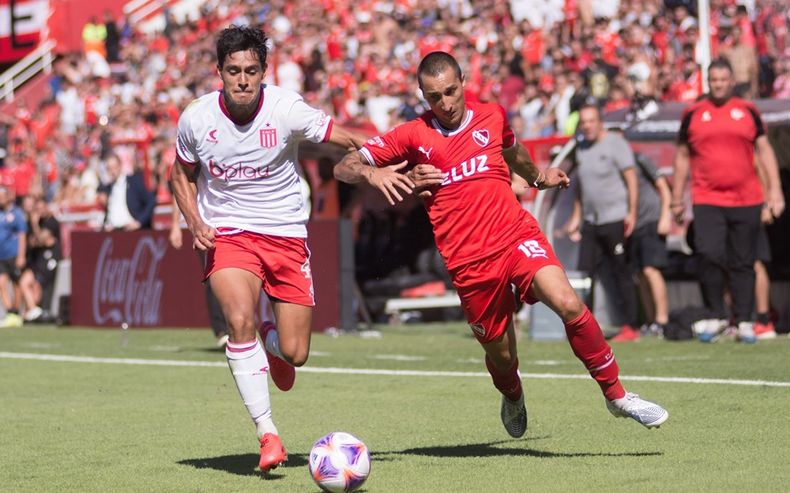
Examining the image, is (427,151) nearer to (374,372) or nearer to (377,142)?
(377,142)

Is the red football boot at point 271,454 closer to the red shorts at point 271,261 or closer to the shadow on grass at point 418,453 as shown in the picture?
the shadow on grass at point 418,453

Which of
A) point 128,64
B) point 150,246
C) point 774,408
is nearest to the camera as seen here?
point 774,408

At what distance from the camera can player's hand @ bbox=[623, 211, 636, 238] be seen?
14.7 m

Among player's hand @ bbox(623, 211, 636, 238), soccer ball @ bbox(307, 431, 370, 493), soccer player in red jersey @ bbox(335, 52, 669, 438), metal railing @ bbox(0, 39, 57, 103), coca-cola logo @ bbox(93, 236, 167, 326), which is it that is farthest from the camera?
metal railing @ bbox(0, 39, 57, 103)

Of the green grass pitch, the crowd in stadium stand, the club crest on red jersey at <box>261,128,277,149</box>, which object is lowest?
the green grass pitch

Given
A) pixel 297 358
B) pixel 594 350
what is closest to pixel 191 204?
pixel 297 358

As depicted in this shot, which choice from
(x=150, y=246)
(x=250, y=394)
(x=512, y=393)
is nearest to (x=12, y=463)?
(x=250, y=394)

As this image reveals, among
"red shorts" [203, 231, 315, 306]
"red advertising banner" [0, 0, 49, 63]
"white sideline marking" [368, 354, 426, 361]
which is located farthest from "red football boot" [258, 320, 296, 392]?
"red advertising banner" [0, 0, 49, 63]

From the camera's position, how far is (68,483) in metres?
7.09

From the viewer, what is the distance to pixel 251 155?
307 inches

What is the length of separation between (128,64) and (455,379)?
84.3 ft

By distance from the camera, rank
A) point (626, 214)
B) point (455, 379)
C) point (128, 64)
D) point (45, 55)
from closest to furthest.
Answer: point (455, 379) < point (626, 214) < point (128, 64) < point (45, 55)

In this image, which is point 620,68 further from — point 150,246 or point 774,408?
point 774,408

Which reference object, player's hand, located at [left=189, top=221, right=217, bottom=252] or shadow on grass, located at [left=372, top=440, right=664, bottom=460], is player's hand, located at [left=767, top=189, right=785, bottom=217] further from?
player's hand, located at [left=189, top=221, right=217, bottom=252]
